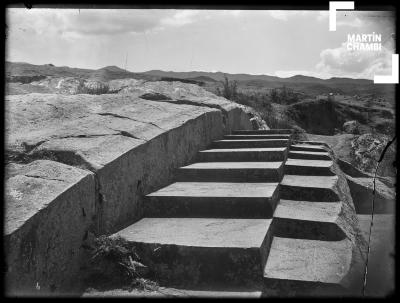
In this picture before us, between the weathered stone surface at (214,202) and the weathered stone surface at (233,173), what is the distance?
1.18 feet

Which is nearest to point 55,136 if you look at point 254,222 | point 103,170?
point 103,170

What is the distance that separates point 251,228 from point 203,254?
1.55ft

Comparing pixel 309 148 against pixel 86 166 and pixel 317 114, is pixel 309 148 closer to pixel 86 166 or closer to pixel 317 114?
pixel 86 166

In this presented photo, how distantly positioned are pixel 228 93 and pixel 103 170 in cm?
970

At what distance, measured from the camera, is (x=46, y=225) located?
219 cm

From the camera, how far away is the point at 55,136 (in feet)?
10.6

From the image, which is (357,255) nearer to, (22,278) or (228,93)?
Result: (22,278)

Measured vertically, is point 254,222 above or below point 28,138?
below

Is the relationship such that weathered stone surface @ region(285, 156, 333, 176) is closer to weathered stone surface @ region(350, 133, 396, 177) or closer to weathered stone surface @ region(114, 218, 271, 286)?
weathered stone surface @ region(114, 218, 271, 286)

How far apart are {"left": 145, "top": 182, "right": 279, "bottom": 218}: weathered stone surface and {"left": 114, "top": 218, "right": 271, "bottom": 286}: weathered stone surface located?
12.1 inches

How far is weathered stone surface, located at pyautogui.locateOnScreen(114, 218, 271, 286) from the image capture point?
249cm

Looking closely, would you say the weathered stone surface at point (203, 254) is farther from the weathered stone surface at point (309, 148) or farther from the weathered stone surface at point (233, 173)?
the weathered stone surface at point (309, 148)

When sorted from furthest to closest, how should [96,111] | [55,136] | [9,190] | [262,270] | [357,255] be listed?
[96,111] → [55,136] → [357,255] → [262,270] → [9,190]

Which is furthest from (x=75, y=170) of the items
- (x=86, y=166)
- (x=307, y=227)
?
(x=307, y=227)
